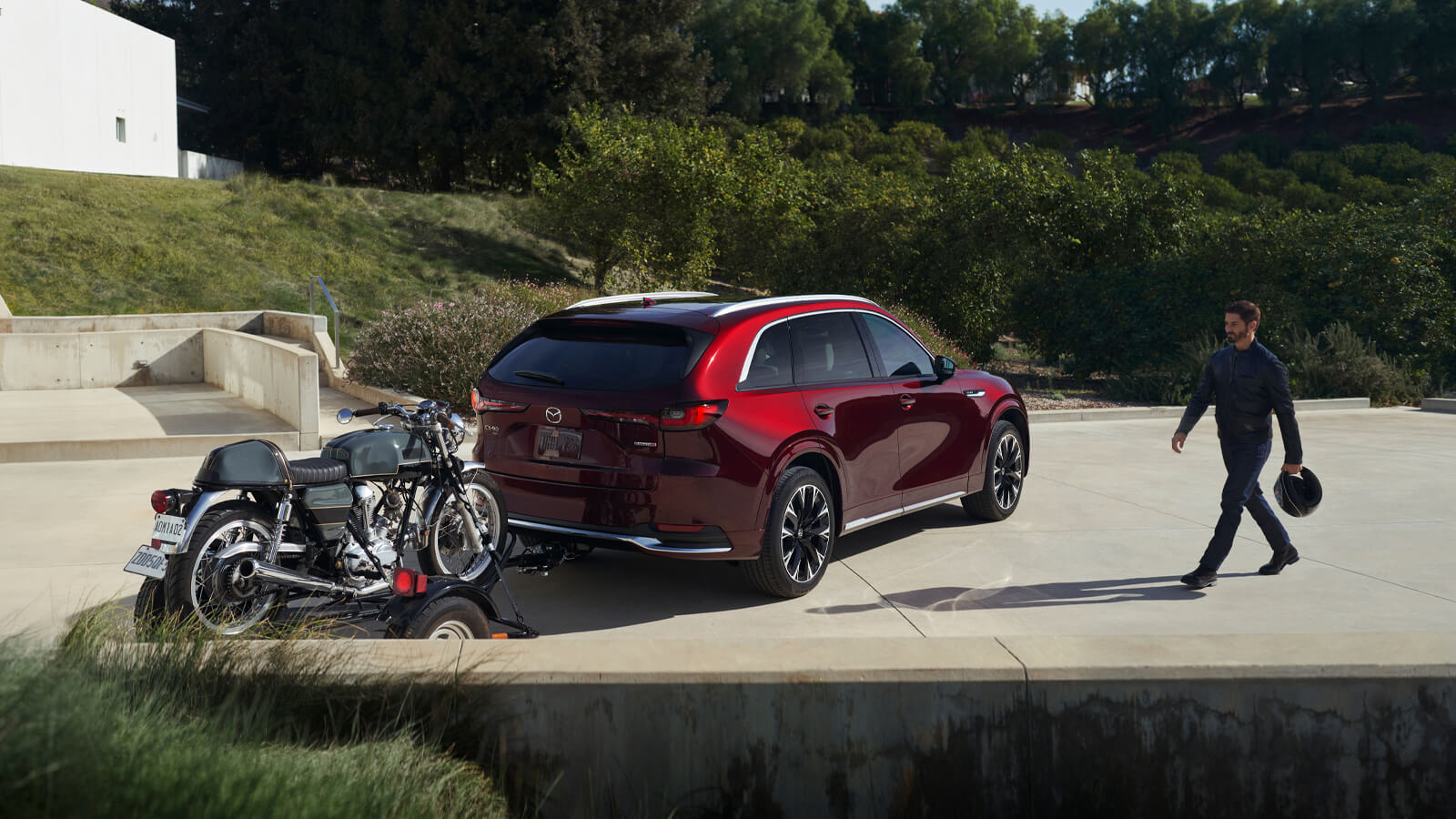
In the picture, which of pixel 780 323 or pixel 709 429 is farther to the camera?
pixel 780 323

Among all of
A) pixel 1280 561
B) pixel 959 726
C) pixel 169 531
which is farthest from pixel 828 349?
pixel 169 531

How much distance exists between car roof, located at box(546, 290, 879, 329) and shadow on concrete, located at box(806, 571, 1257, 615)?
1.77 m

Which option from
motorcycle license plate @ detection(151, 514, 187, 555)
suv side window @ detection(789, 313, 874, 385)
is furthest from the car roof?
motorcycle license plate @ detection(151, 514, 187, 555)

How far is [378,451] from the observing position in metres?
5.93

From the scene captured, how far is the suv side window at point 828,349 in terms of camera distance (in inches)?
289

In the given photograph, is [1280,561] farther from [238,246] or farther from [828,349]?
[238,246]

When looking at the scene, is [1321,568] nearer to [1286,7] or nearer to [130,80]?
[130,80]

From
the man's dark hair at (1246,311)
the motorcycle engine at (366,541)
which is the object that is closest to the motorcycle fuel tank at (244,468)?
the motorcycle engine at (366,541)

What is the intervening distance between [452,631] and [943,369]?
13.8 feet

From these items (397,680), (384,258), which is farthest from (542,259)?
(397,680)

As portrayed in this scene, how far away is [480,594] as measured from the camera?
5.44 meters

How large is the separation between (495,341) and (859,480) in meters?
8.56

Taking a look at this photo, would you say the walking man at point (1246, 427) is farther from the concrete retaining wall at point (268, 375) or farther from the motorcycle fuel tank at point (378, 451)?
the concrete retaining wall at point (268, 375)

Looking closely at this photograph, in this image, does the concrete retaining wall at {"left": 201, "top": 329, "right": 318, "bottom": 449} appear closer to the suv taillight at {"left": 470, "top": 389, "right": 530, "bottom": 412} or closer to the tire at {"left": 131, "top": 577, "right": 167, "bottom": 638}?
the suv taillight at {"left": 470, "top": 389, "right": 530, "bottom": 412}
